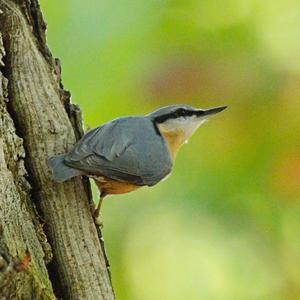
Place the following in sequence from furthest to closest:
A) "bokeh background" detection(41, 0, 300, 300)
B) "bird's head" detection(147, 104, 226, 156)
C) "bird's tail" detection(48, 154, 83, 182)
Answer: "bokeh background" detection(41, 0, 300, 300), "bird's head" detection(147, 104, 226, 156), "bird's tail" detection(48, 154, 83, 182)

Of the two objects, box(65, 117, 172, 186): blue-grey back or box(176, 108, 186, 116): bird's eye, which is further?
box(176, 108, 186, 116): bird's eye

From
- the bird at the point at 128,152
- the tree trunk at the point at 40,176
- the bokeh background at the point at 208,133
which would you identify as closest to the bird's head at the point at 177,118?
the bird at the point at 128,152

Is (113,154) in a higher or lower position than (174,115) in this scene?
lower

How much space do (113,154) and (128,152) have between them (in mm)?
71

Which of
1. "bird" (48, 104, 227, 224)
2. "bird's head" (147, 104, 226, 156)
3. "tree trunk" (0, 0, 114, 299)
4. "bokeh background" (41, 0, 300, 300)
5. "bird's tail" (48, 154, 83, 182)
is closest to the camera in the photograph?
"tree trunk" (0, 0, 114, 299)

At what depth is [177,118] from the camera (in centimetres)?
281

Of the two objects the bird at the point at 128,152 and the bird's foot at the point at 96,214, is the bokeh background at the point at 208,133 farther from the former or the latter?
the bird's foot at the point at 96,214

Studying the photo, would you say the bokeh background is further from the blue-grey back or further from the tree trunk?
the tree trunk

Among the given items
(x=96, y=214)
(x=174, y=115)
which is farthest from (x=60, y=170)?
(x=174, y=115)

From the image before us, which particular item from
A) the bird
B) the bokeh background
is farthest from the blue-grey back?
the bokeh background

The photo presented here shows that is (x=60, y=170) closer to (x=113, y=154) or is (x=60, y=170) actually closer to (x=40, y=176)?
(x=40, y=176)

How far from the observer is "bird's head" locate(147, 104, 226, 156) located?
9.19 feet

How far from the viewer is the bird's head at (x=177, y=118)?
2.80 meters

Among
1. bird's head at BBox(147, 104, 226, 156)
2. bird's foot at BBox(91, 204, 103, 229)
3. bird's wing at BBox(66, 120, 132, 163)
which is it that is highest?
bird's head at BBox(147, 104, 226, 156)
